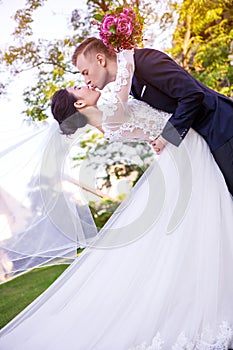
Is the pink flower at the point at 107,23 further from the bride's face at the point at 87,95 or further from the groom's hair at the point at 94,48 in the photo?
the bride's face at the point at 87,95

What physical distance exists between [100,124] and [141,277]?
73 cm

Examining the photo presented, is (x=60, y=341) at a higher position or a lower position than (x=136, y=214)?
lower

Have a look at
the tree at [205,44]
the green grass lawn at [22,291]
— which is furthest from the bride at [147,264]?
the tree at [205,44]

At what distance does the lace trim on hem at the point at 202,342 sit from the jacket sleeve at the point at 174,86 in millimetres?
797

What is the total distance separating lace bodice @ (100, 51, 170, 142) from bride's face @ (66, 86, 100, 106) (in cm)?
7

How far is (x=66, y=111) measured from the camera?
195 cm

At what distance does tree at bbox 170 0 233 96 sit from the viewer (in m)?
7.85

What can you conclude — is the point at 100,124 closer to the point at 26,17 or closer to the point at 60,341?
the point at 60,341

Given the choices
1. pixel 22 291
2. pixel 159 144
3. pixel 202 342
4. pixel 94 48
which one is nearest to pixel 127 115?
pixel 159 144

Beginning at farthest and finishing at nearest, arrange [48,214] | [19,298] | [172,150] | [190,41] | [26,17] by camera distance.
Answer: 1. [190,41]
2. [26,17]
3. [19,298]
4. [48,214]
5. [172,150]

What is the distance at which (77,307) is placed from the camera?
191 centimetres

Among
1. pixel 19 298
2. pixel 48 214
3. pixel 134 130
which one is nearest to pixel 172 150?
pixel 134 130

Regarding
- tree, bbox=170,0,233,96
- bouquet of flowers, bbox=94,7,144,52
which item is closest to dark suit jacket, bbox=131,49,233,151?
bouquet of flowers, bbox=94,7,144,52

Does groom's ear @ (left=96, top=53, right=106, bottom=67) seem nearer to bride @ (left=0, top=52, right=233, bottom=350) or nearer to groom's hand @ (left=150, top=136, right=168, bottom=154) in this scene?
bride @ (left=0, top=52, right=233, bottom=350)
